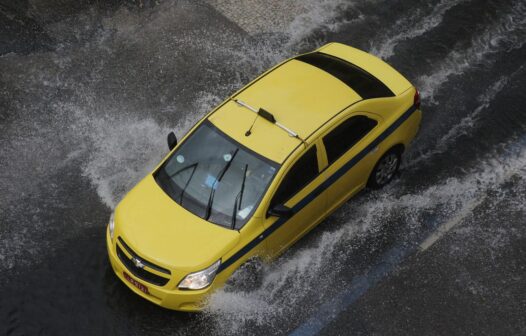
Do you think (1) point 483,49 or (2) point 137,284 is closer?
(2) point 137,284

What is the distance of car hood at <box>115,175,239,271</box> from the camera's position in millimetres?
7662

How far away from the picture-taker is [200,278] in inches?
302

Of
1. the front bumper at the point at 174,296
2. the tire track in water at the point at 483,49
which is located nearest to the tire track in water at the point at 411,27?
the tire track in water at the point at 483,49

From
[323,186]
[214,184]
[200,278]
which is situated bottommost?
[200,278]

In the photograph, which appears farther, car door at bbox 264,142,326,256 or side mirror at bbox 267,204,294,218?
car door at bbox 264,142,326,256

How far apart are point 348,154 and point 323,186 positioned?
20.9 inches

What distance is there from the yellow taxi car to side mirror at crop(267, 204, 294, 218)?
17 millimetres

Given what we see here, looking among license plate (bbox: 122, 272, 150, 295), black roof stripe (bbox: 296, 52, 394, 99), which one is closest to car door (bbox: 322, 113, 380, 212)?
black roof stripe (bbox: 296, 52, 394, 99)

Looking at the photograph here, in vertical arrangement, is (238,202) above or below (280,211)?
below

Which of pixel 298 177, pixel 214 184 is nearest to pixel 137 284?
pixel 214 184

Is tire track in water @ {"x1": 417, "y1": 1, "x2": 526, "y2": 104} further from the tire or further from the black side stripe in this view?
the black side stripe

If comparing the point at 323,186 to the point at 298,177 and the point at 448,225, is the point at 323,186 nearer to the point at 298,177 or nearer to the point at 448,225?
the point at 298,177

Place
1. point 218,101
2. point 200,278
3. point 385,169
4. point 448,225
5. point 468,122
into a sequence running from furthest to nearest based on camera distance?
point 218,101
point 468,122
point 385,169
point 448,225
point 200,278

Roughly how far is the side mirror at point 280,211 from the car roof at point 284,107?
0.53 m
